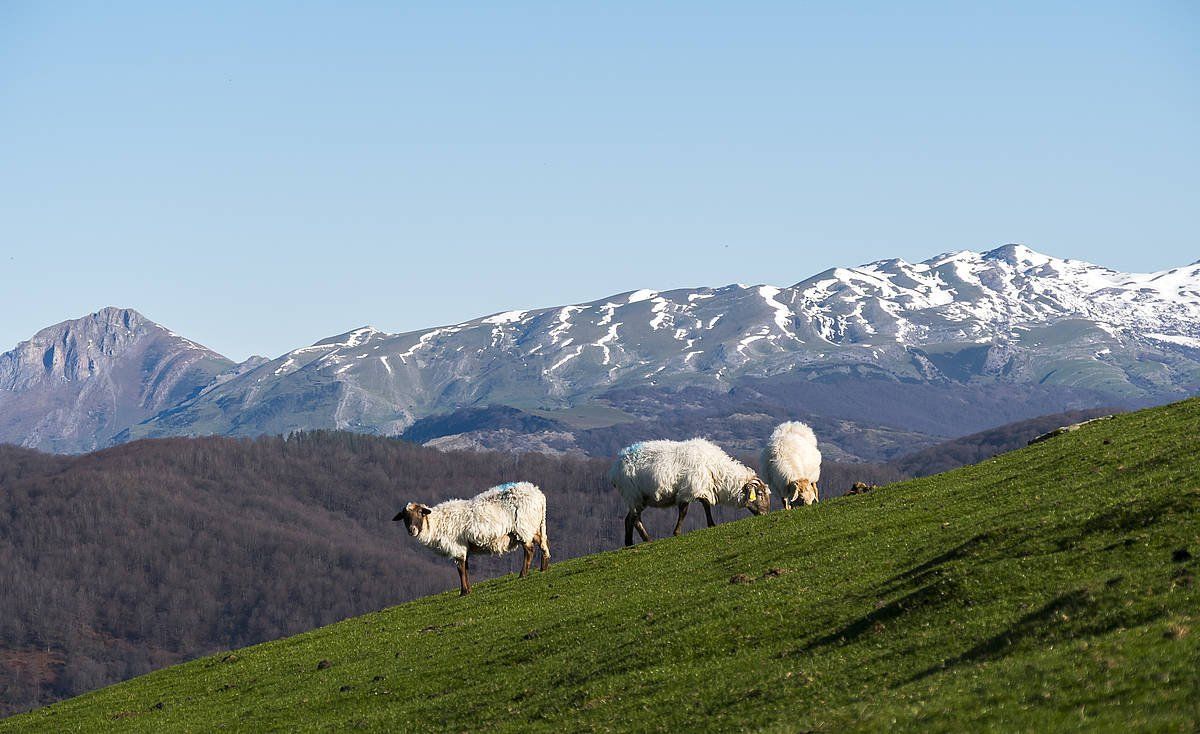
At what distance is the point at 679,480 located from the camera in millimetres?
50156

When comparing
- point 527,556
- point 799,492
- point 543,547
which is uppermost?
point 799,492

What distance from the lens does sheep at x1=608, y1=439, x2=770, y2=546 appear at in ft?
164

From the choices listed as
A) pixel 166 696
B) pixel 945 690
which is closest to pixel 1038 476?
pixel 945 690

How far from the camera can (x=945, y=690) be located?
19.9 metres

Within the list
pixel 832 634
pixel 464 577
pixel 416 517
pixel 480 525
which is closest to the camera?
pixel 832 634

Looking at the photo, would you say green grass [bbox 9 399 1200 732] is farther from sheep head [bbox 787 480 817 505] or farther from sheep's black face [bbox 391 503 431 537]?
sheep head [bbox 787 480 817 505]

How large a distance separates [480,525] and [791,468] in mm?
15194

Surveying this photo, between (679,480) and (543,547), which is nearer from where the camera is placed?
(543,547)

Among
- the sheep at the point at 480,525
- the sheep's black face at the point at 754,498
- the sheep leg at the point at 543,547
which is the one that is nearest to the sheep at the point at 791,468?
the sheep's black face at the point at 754,498

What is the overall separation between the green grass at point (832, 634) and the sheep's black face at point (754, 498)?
231 inches

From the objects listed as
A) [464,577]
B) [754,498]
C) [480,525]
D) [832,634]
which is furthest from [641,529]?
[832,634]

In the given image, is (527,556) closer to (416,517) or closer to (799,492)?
(416,517)

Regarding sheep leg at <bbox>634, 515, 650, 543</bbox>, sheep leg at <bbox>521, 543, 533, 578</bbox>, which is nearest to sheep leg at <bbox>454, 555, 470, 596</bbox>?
sheep leg at <bbox>521, 543, 533, 578</bbox>

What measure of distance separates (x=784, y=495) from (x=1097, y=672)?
3621 centimetres
